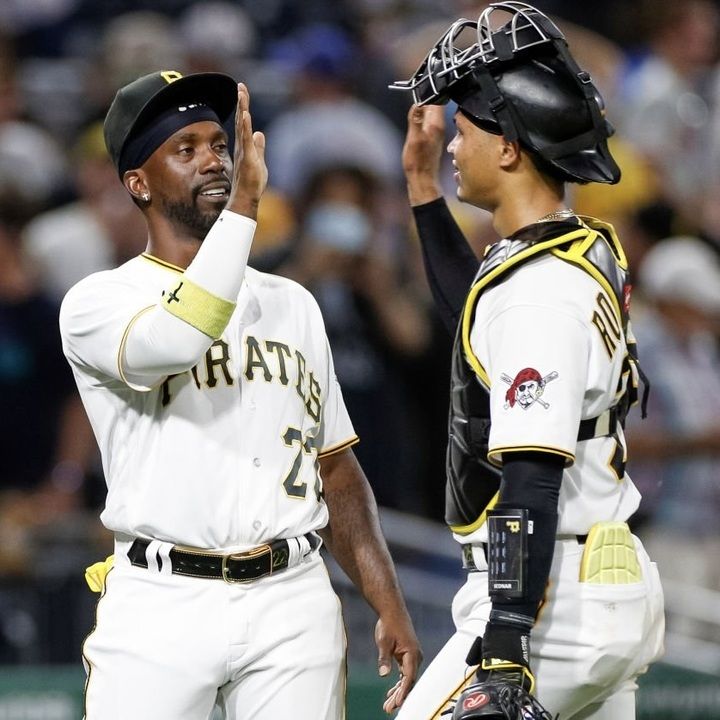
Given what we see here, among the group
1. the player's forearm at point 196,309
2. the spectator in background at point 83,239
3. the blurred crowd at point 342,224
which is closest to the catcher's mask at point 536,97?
the player's forearm at point 196,309

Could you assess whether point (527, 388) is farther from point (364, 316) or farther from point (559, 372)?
point (364, 316)

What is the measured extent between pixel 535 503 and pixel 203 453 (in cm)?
86

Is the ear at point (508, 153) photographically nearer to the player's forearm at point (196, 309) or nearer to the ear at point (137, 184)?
the player's forearm at point (196, 309)

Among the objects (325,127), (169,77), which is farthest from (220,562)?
(325,127)

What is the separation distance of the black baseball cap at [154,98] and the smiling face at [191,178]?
0.08 meters

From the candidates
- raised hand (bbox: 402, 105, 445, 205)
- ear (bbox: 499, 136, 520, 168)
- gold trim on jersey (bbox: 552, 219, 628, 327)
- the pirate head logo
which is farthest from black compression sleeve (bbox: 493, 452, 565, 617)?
raised hand (bbox: 402, 105, 445, 205)

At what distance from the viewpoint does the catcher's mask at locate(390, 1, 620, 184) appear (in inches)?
127

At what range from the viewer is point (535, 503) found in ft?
9.48

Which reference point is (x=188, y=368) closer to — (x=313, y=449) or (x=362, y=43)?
(x=313, y=449)

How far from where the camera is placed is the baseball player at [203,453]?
10.6ft

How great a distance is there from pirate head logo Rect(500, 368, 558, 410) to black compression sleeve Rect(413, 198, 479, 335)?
2.78 feet

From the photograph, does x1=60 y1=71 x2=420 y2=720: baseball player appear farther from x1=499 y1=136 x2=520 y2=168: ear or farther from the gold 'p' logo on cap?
x1=499 y1=136 x2=520 y2=168: ear

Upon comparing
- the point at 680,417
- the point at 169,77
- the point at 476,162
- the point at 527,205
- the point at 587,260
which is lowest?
the point at 680,417

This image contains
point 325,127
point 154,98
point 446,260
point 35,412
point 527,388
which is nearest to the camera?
point 527,388
